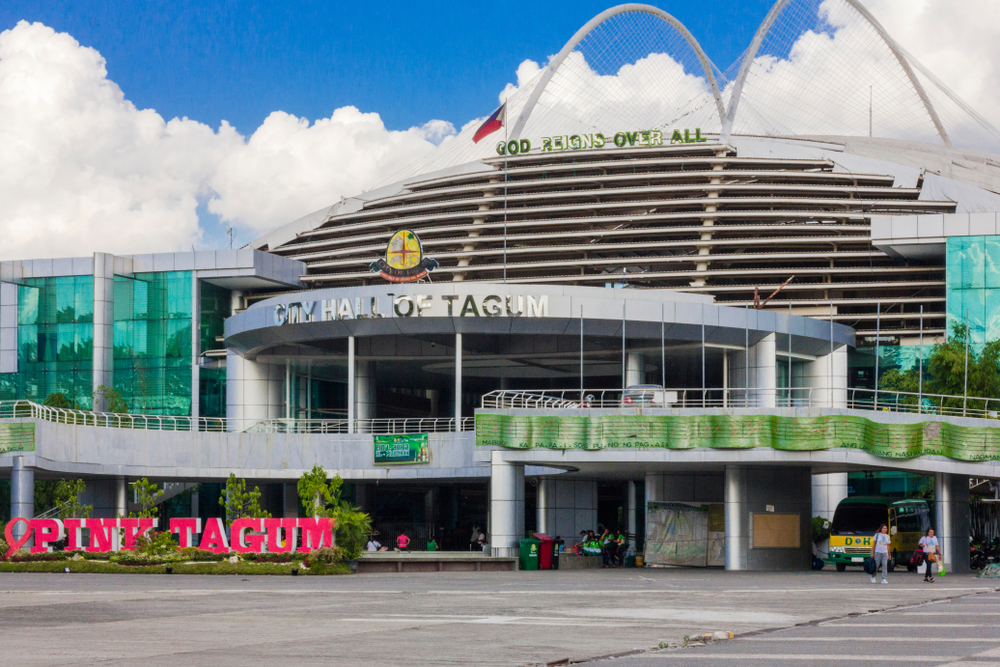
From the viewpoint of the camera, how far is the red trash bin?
4812cm

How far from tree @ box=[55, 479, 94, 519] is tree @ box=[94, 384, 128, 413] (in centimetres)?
2527

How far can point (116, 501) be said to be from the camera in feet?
201

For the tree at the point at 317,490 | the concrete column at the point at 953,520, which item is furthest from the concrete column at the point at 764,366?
the tree at the point at 317,490

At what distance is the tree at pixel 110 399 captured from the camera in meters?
82.1

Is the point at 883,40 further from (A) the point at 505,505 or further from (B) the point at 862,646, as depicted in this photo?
(B) the point at 862,646

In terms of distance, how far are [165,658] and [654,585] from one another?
2000 centimetres

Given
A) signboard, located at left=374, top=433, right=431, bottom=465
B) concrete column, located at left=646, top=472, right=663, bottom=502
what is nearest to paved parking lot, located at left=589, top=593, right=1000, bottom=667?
concrete column, located at left=646, top=472, right=663, bottom=502

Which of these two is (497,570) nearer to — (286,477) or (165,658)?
(286,477)

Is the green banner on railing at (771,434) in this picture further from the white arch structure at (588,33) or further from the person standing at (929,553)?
the white arch structure at (588,33)

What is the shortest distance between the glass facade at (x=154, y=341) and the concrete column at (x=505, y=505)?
138ft

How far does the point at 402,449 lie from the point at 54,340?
3876 centimetres

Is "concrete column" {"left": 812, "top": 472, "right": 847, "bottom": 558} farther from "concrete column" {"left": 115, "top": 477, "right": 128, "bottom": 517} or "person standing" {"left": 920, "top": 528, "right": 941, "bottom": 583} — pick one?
"concrete column" {"left": 115, "top": 477, "right": 128, "bottom": 517}

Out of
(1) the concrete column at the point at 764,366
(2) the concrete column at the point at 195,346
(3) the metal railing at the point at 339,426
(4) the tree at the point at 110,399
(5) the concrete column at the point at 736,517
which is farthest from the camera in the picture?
(2) the concrete column at the point at 195,346

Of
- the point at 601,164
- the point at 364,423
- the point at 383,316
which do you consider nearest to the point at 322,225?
the point at 601,164
